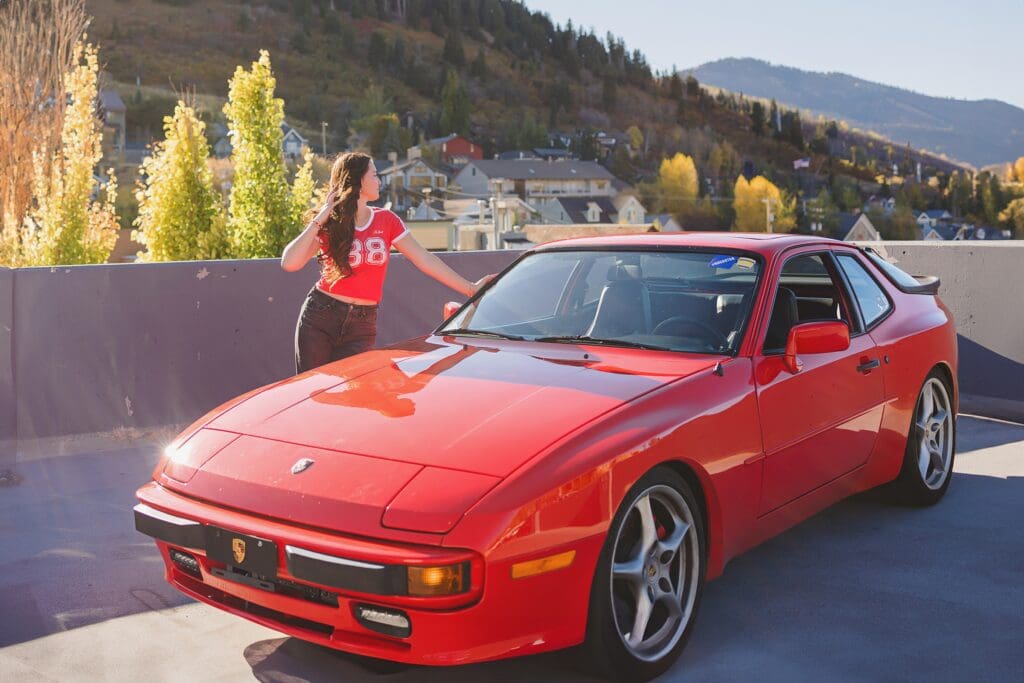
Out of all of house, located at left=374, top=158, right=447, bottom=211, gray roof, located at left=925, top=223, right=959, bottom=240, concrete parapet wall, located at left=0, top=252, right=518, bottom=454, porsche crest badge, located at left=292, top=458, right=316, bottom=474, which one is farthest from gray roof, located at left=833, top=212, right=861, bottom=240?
porsche crest badge, located at left=292, top=458, right=316, bottom=474

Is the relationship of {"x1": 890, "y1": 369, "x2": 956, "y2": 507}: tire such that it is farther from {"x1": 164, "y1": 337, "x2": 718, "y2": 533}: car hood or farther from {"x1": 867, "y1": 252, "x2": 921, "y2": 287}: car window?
{"x1": 164, "y1": 337, "x2": 718, "y2": 533}: car hood

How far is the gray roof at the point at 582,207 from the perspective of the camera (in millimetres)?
143587

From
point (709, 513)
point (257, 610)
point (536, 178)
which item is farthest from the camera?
point (536, 178)

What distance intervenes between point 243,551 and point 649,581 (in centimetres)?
127

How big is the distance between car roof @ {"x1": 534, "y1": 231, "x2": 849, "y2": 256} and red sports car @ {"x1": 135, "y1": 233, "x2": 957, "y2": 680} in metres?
0.02

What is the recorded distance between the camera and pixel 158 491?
3613 millimetres

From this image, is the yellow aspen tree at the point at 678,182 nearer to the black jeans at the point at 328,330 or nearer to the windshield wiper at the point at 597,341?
the black jeans at the point at 328,330

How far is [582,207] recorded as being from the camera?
147750 mm

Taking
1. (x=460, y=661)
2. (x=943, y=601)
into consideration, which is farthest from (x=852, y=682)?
(x=460, y=661)

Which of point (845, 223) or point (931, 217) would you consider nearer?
point (845, 223)

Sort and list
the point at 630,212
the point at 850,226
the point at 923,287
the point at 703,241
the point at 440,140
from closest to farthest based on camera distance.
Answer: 1. the point at 703,241
2. the point at 923,287
3. the point at 630,212
4. the point at 850,226
5. the point at 440,140

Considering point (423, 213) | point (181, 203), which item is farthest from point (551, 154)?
point (181, 203)

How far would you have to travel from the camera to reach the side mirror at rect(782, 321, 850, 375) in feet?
14.0

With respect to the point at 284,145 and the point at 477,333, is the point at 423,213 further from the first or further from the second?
the point at 477,333
